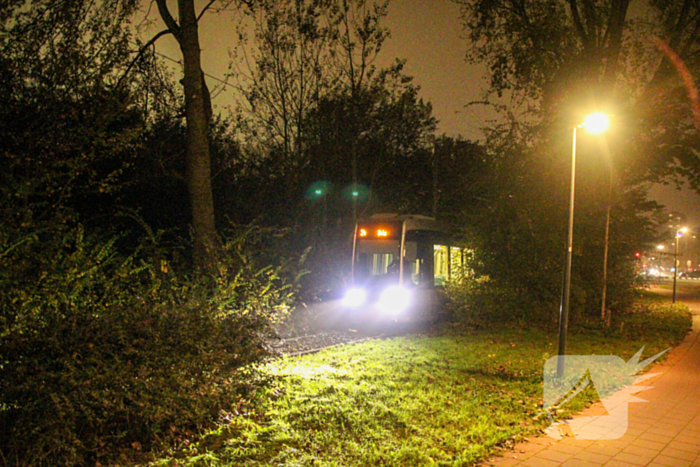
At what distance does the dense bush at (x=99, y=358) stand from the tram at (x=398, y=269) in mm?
12794

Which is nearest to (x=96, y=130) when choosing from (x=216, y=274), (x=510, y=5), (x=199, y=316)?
(x=216, y=274)

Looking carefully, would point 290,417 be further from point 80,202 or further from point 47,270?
point 80,202

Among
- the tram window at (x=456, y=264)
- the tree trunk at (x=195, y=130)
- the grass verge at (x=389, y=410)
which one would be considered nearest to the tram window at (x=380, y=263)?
the tram window at (x=456, y=264)

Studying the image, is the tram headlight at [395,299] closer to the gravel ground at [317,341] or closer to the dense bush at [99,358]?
the gravel ground at [317,341]

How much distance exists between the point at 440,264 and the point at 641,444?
14927 millimetres

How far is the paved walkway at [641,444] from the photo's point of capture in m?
5.99

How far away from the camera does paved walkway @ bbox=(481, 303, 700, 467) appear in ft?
19.7

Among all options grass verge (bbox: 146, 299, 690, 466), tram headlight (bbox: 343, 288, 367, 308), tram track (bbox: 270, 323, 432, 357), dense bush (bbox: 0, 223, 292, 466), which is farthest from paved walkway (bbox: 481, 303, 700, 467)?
tram headlight (bbox: 343, 288, 367, 308)

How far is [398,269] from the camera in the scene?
2036 centimetres

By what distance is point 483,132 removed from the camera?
2136 cm

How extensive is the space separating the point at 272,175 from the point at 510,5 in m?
11.2

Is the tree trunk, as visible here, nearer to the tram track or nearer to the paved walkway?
the tram track

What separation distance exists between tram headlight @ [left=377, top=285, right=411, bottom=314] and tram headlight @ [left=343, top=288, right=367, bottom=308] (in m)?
0.82

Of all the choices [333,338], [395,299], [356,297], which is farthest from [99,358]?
[356,297]
